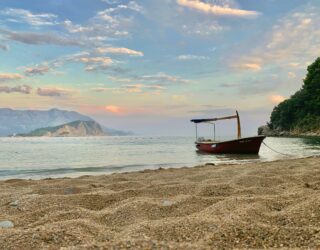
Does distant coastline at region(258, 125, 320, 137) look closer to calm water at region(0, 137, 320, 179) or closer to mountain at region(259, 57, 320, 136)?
mountain at region(259, 57, 320, 136)

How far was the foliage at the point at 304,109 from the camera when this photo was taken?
116m

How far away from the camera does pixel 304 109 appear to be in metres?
127

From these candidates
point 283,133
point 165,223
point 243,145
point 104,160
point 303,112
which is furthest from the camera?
point 283,133

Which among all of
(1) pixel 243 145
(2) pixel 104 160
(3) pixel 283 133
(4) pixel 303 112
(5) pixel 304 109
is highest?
(5) pixel 304 109

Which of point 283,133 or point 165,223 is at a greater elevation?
point 283,133

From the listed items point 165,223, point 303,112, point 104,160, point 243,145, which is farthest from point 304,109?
point 165,223

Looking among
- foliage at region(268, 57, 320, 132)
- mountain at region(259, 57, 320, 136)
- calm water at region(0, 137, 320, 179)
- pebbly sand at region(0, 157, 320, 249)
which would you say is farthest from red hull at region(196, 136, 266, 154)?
foliage at region(268, 57, 320, 132)

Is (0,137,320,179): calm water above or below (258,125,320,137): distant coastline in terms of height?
below

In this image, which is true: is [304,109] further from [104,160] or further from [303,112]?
[104,160]

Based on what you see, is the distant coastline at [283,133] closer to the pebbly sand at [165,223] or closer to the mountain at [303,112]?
the mountain at [303,112]

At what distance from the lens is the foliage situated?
116m

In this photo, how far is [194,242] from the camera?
4.51 m

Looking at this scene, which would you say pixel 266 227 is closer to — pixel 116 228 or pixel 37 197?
pixel 116 228

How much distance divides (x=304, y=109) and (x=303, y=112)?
1.17 meters
